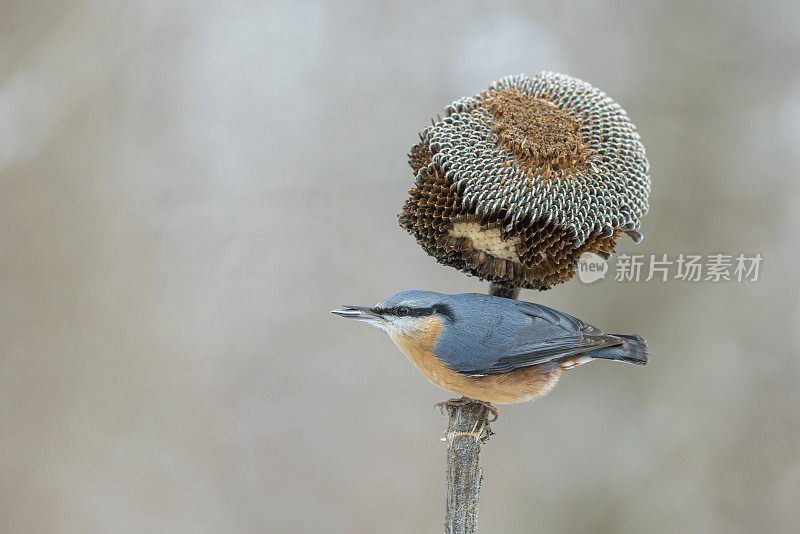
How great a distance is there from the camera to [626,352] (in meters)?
2.35

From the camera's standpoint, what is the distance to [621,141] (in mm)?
2119

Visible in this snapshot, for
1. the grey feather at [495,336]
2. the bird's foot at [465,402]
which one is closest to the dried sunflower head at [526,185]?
the grey feather at [495,336]

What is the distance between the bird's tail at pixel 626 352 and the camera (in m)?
2.32

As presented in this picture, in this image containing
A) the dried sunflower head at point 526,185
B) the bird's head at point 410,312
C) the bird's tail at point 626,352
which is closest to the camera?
the dried sunflower head at point 526,185

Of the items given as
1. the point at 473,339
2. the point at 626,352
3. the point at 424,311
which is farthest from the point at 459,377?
the point at 626,352

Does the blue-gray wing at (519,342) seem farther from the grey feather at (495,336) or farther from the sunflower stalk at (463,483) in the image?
the sunflower stalk at (463,483)

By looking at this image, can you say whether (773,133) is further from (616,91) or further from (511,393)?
(511,393)

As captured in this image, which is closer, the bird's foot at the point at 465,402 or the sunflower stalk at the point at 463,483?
the sunflower stalk at the point at 463,483

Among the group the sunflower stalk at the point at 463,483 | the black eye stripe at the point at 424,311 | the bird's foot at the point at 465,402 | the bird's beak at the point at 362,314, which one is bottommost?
the sunflower stalk at the point at 463,483

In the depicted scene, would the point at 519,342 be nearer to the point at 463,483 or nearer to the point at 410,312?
the point at 410,312

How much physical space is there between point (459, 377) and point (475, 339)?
13 centimetres

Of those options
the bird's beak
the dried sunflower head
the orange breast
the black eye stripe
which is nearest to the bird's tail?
the orange breast

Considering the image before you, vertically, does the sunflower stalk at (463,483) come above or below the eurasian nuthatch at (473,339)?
below

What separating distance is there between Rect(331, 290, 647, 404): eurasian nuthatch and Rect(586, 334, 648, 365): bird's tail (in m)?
0.06
